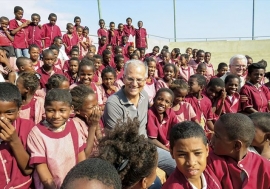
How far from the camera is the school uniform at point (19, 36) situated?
317 inches

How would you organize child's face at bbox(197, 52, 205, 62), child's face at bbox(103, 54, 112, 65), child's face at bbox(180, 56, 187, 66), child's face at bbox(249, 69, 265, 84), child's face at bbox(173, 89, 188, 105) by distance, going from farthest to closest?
child's face at bbox(197, 52, 205, 62) < child's face at bbox(180, 56, 187, 66) < child's face at bbox(103, 54, 112, 65) < child's face at bbox(249, 69, 265, 84) < child's face at bbox(173, 89, 188, 105)

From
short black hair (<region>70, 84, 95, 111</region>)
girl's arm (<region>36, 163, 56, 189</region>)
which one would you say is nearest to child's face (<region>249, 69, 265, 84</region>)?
short black hair (<region>70, 84, 95, 111</region>)

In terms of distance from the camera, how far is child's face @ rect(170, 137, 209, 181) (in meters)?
1.98

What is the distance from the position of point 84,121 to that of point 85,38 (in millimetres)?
8101

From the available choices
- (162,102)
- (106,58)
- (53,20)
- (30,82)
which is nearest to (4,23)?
(53,20)

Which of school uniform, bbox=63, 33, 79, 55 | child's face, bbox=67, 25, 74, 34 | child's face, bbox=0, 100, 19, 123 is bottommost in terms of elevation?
child's face, bbox=0, 100, 19, 123

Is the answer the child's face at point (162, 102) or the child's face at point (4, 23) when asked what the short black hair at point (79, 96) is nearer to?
the child's face at point (162, 102)

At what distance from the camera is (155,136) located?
3.42m

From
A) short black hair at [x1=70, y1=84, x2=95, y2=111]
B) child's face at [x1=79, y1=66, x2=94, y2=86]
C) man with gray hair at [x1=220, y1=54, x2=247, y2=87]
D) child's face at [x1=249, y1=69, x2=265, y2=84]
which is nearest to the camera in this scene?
short black hair at [x1=70, y1=84, x2=95, y2=111]

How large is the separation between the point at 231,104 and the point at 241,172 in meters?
2.73

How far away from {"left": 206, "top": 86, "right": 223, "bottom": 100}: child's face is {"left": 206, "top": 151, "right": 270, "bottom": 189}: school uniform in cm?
259

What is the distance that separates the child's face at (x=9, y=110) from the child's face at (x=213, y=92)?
3.36 metres

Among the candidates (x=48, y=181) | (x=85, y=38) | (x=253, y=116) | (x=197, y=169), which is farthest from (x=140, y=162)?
(x=85, y=38)

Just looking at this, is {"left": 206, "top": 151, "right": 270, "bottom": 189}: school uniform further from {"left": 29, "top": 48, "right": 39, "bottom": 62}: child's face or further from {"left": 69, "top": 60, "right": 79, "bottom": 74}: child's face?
{"left": 29, "top": 48, "right": 39, "bottom": 62}: child's face
